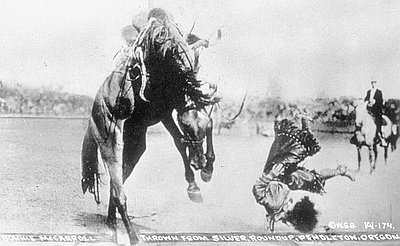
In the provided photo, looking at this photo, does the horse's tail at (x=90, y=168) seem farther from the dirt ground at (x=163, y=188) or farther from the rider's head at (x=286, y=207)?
the rider's head at (x=286, y=207)

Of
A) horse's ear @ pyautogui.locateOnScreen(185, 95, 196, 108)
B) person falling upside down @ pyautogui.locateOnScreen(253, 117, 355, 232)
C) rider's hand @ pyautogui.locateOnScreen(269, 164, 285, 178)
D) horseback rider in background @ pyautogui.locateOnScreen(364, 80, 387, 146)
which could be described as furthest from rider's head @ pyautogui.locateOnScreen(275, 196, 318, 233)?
horse's ear @ pyautogui.locateOnScreen(185, 95, 196, 108)

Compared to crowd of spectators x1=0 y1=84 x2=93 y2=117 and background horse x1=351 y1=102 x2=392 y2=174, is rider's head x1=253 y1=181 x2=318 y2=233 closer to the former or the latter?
background horse x1=351 y1=102 x2=392 y2=174

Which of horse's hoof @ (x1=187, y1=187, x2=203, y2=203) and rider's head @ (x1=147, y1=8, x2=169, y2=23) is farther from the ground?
rider's head @ (x1=147, y1=8, x2=169, y2=23)

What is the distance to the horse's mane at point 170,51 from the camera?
218cm

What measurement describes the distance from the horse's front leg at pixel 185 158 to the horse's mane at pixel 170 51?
15 centimetres

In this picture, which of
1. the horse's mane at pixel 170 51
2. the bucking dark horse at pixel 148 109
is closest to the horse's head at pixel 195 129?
the bucking dark horse at pixel 148 109

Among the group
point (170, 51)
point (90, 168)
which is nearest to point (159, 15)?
point (170, 51)

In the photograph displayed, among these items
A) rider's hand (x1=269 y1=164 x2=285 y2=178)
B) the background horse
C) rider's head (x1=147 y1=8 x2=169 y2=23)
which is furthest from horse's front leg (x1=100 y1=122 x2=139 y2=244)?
the background horse

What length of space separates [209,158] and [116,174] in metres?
0.40

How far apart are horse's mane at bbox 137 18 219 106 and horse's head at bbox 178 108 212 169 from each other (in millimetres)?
115

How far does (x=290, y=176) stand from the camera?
7.26 ft

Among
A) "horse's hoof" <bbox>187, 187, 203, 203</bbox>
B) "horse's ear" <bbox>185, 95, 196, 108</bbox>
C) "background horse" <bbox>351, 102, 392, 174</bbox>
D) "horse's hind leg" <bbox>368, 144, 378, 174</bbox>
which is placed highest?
"horse's ear" <bbox>185, 95, 196, 108</bbox>

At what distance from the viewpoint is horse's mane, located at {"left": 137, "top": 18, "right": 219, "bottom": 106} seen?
2184 mm

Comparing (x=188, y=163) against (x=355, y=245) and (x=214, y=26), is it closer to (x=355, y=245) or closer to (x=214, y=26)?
(x=214, y=26)
